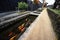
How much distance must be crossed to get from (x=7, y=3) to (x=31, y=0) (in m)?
6.72

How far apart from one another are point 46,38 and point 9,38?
8.07ft

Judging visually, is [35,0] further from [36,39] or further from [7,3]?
[36,39]

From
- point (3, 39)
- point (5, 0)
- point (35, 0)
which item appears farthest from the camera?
point (35, 0)

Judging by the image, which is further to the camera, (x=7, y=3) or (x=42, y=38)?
(x=7, y=3)

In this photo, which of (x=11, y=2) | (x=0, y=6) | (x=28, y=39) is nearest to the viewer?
(x=28, y=39)

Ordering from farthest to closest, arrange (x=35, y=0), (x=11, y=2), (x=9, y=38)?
1. (x=35, y=0)
2. (x=11, y=2)
3. (x=9, y=38)

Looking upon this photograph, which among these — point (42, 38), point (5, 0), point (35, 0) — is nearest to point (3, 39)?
point (42, 38)

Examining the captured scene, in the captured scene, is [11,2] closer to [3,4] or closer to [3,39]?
[3,4]

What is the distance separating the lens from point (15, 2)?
12562 millimetres

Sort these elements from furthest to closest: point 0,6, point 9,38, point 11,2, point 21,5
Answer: point 11,2, point 0,6, point 21,5, point 9,38

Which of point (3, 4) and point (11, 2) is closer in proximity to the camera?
point (3, 4)

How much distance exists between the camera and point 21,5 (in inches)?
352

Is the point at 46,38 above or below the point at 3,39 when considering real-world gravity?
above

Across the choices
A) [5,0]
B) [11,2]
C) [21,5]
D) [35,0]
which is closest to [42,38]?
[21,5]
